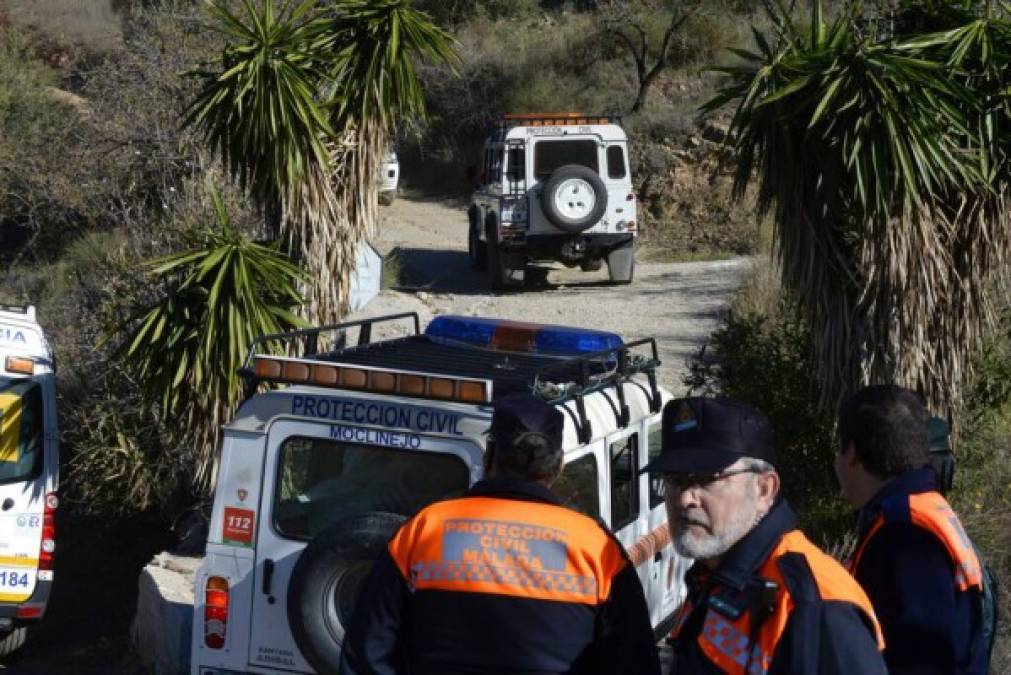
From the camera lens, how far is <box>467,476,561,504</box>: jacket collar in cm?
339

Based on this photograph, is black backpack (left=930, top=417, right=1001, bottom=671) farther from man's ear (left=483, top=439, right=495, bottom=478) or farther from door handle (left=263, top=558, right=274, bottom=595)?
door handle (left=263, top=558, right=274, bottom=595)

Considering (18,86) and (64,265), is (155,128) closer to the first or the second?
(64,265)

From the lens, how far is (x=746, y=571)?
275 cm

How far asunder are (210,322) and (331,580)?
3.42 metres

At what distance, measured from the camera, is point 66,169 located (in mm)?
16562

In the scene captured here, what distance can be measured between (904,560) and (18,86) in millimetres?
21877

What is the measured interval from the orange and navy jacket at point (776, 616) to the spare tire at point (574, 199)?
1527cm

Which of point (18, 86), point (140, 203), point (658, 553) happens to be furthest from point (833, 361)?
point (18, 86)

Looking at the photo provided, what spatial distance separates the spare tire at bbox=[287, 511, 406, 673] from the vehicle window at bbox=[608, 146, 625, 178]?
1411cm

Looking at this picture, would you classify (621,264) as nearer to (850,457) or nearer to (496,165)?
(496,165)

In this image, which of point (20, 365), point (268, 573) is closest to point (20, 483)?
point (20, 365)

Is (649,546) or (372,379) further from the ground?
(372,379)

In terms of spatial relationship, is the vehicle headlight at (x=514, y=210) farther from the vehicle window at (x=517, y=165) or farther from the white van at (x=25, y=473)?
the white van at (x=25, y=473)

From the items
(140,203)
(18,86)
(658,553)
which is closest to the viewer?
(658,553)
